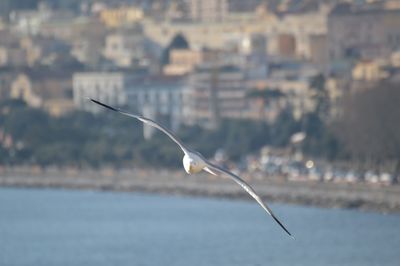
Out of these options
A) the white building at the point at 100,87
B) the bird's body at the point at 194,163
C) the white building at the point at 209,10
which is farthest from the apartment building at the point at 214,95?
the bird's body at the point at 194,163

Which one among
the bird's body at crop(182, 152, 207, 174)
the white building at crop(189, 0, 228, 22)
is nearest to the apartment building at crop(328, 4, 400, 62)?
the white building at crop(189, 0, 228, 22)

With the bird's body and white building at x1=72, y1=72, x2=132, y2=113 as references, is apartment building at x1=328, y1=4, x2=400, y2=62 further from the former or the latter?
Result: the bird's body

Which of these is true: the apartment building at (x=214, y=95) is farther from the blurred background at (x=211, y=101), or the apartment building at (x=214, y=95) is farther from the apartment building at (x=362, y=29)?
the apartment building at (x=362, y=29)

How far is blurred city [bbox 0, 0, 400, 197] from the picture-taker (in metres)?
95.1

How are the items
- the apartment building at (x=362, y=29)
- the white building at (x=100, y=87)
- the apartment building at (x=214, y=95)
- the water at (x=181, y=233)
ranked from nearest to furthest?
the water at (x=181, y=233), the apartment building at (x=214, y=95), the white building at (x=100, y=87), the apartment building at (x=362, y=29)

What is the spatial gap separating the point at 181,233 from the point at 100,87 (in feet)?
219

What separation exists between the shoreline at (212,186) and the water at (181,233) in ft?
1.71

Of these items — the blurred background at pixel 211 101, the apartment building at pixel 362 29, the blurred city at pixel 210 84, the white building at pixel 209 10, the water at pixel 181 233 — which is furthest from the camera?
the white building at pixel 209 10

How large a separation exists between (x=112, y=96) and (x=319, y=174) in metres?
46.4

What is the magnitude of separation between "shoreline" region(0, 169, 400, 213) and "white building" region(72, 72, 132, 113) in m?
32.3

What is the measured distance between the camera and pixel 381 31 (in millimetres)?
146625

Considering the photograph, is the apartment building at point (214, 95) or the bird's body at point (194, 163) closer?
the bird's body at point (194, 163)

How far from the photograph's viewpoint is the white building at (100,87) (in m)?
131

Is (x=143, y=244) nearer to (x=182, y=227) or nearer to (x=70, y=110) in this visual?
(x=182, y=227)
